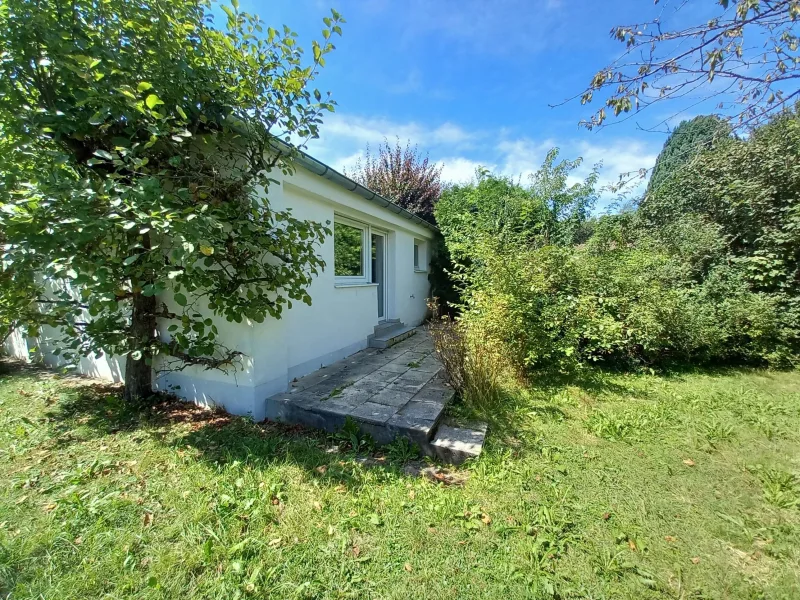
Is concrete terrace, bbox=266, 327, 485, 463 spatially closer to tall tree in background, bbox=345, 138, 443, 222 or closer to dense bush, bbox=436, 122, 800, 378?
dense bush, bbox=436, 122, 800, 378

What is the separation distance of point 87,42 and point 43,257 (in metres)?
1.90

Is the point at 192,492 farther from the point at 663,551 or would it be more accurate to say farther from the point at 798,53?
the point at 798,53

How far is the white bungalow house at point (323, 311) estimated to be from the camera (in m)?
4.19

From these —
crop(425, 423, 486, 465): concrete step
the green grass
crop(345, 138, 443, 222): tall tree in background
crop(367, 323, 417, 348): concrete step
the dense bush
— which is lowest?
the green grass

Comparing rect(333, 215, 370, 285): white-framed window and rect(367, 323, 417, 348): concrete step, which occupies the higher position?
rect(333, 215, 370, 285): white-framed window

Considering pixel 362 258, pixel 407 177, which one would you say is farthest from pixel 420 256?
pixel 407 177

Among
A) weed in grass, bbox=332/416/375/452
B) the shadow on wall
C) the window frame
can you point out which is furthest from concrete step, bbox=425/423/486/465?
the shadow on wall

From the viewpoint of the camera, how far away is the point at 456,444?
3326 mm

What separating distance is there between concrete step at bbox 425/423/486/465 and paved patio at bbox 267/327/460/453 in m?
0.10

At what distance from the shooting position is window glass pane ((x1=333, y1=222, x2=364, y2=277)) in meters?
6.51

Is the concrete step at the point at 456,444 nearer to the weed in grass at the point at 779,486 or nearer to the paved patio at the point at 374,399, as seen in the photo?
the paved patio at the point at 374,399

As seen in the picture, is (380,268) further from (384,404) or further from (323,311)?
(384,404)

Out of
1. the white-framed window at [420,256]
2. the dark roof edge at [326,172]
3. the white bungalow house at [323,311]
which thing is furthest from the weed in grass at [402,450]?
the white-framed window at [420,256]

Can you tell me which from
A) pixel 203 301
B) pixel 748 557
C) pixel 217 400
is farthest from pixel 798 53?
pixel 217 400
